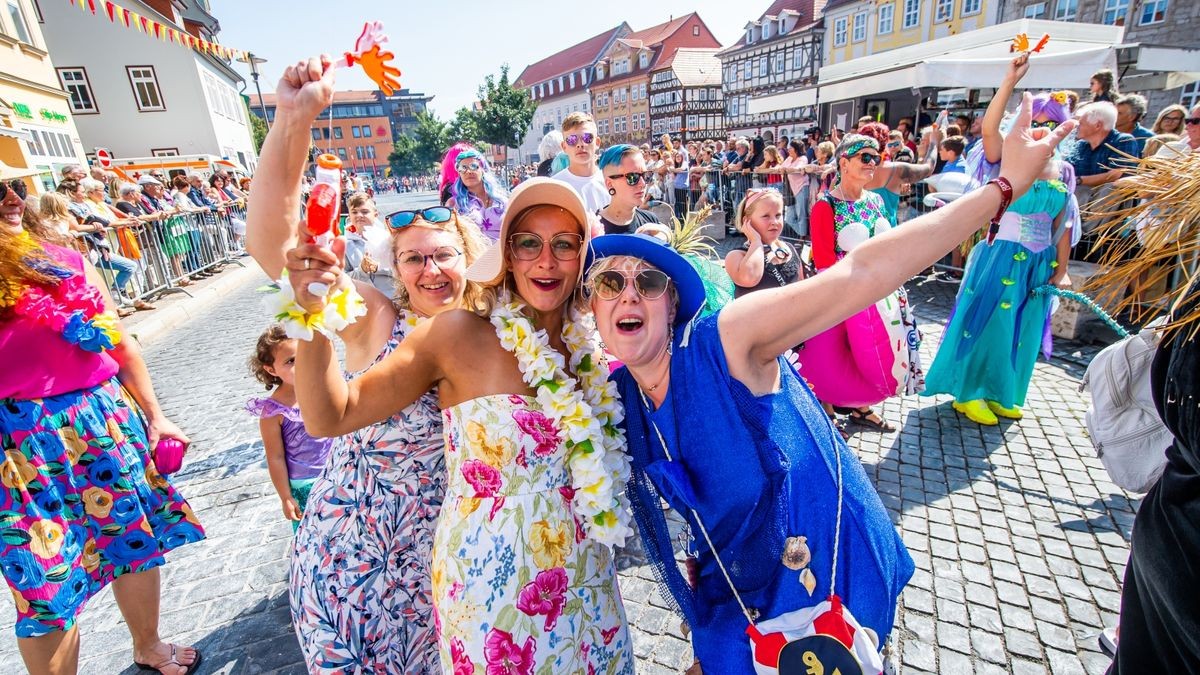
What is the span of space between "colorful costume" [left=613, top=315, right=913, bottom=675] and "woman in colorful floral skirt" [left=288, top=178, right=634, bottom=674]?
27cm

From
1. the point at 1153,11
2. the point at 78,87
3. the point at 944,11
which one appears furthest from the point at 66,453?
the point at 944,11

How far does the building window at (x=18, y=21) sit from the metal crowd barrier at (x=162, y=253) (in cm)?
907

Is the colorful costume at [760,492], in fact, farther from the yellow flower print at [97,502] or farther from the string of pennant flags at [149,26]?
the string of pennant flags at [149,26]

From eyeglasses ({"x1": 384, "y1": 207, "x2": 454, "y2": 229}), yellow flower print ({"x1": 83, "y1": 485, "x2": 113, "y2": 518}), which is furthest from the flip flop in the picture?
eyeglasses ({"x1": 384, "y1": 207, "x2": 454, "y2": 229})

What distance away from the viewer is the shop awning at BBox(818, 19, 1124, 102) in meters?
9.20

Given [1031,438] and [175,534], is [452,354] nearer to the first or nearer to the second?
[175,534]

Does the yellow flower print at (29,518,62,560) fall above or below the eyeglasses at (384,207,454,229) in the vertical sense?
below

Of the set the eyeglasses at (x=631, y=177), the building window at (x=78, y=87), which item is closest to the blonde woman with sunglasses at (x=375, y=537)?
the eyeglasses at (x=631, y=177)

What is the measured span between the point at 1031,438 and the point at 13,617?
265 inches

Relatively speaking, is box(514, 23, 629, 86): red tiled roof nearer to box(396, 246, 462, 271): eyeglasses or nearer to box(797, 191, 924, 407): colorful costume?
box(797, 191, 924, 407): colorful costume

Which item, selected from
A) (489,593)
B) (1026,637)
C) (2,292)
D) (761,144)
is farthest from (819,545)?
(761,144)

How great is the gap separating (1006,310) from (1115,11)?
1056 inches

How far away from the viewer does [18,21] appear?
52.4 feet

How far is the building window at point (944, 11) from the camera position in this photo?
1109 inches
